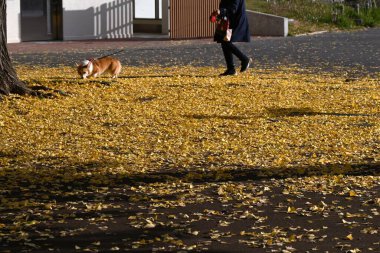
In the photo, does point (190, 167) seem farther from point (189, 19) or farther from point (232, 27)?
point (189, 19)

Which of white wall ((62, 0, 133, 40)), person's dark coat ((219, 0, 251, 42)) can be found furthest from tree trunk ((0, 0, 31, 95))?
white wall ((62, 0, 133, 40))

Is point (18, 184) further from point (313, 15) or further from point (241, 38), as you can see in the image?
point (313, 15)

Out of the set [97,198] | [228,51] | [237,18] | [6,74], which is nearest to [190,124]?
[6,74]

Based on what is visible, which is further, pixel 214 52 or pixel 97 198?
pixel 214 52

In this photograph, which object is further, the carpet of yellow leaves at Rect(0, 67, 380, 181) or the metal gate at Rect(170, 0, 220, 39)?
the metal gate at Rect(170, 0, 220, 39)

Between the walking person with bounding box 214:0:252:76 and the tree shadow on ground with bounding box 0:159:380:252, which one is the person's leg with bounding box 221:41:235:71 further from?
the tree shadow on ground with bounding box 0:159:380:252

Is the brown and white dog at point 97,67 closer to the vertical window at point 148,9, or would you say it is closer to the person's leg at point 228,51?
the person's leg at point 228,51

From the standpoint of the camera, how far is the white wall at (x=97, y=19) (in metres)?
31.2

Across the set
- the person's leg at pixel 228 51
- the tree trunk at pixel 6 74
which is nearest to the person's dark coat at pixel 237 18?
the person's leg at pixel 228 51

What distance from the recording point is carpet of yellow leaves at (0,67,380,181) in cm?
1080

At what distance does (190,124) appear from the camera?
1325 centimetres

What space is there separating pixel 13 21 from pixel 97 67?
12558mm

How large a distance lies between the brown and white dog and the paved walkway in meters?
4.43

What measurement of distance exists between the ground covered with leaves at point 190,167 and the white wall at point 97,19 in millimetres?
13937
